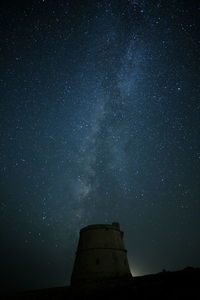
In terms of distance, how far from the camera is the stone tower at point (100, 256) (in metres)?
16.7

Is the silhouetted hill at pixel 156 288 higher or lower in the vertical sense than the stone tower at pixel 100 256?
lower

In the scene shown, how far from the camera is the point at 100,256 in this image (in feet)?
57.3

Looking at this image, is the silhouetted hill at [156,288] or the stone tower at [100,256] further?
the stone tower at [100,256]

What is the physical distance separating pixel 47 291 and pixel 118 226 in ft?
24.4

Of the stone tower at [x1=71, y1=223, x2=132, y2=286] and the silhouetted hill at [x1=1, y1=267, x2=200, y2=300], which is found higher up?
the stone tower at [x1=71, y1=223, x2=132, y2=286]

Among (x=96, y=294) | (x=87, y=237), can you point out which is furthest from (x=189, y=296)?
(x=87, y=237)

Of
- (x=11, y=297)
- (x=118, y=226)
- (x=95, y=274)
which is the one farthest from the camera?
(x=118, y=226)

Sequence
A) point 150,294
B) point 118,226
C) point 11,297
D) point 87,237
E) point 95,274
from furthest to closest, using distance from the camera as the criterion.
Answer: point 118,226
point 87,237
point 11,297
point 95,274
point 150,294

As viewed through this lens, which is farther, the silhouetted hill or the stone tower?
the stone tower

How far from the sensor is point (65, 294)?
16.8 metres

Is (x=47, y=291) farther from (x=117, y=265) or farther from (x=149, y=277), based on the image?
(x=149, y=277)

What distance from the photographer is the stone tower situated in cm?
1669

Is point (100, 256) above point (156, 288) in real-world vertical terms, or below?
above

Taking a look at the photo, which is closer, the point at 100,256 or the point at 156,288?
the point at 156,288
